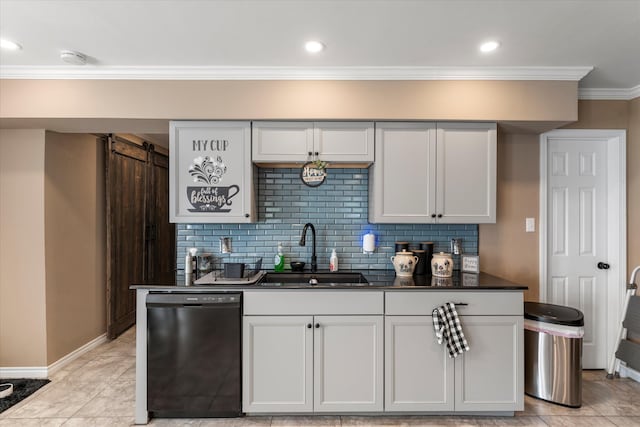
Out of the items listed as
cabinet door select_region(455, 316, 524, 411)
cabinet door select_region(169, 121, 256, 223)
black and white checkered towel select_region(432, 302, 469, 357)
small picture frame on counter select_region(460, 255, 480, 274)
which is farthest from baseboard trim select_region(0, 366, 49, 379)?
small picture frame on counter select_region(460, 255, 480, 274)

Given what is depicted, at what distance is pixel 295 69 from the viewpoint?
268 centimetres

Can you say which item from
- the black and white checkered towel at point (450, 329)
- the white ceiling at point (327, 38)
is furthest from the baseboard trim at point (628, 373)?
the white ceiling at point (327, 38)

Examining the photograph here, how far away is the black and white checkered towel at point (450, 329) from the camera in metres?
2.37

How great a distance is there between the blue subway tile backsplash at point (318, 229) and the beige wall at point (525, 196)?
27cm

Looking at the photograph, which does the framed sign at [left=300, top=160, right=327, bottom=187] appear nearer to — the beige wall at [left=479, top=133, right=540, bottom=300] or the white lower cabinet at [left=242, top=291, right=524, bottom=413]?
the white lower cabinet at [left=242, top=291, right=524, bottom=413]

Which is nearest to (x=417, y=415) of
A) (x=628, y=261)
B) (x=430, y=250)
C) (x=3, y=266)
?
(x=430, y=250)

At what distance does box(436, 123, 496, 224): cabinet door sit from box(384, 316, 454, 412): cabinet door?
860 mm

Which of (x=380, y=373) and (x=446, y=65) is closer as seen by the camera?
(x=380, y=373)

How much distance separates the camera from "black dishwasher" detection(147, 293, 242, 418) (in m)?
2.41

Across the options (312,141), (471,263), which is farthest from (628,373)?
(312,141)

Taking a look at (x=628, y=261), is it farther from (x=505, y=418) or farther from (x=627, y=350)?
(x=505, y=418)

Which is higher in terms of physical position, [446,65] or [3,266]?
[446,65]

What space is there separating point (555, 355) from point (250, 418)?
7.09ft

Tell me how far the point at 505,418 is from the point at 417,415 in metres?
0.58
